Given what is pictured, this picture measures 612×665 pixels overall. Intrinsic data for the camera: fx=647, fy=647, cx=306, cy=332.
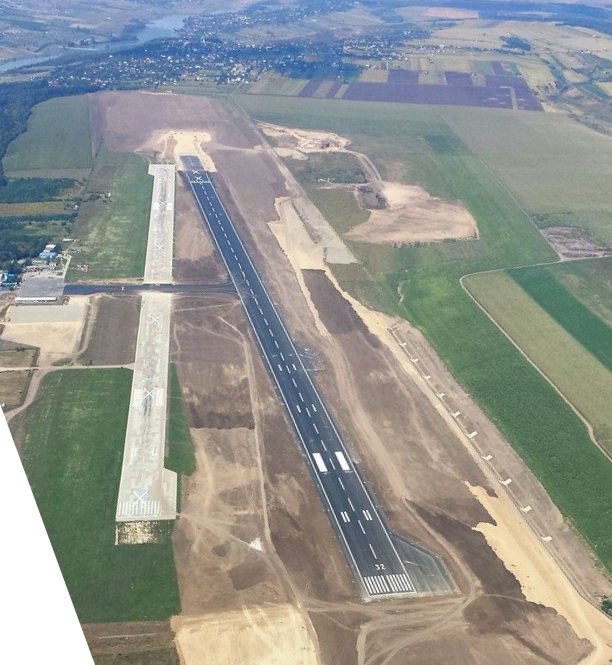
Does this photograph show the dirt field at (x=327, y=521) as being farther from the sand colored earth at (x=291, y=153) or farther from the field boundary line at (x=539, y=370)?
the sand colored earth at (x=291, y=153)

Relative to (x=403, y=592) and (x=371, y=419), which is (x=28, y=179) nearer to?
(x=371, y=419)

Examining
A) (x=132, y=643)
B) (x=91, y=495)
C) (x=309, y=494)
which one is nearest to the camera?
(x=132, y=643)

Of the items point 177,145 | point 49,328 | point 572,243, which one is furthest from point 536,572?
point 177,145

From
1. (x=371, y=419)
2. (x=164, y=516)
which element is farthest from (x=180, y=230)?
(x=164, y=516)

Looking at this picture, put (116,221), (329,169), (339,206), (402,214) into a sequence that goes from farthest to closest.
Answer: (329,169) → (339,206) → (402,214) → (116,221)

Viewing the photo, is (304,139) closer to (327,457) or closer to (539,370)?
(539,370)

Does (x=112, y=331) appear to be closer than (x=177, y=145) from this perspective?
Yes

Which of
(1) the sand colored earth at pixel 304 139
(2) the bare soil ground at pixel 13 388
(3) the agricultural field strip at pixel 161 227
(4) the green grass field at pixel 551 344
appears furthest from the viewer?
(1) the sand colored earth at pixel 304 139

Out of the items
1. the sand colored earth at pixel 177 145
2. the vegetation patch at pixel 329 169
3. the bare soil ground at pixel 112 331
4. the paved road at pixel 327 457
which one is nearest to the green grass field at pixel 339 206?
the vegetation patch at pixel 329 169
